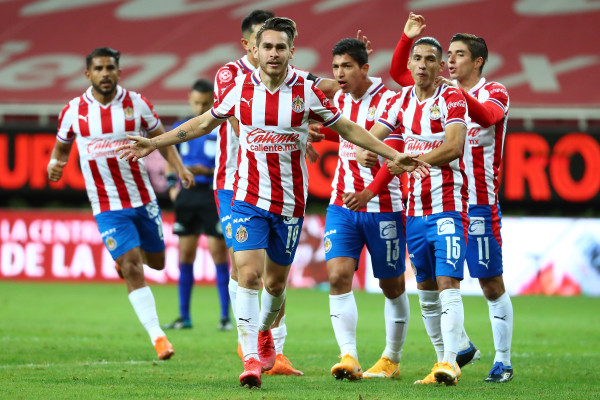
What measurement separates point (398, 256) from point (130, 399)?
90.8 inches

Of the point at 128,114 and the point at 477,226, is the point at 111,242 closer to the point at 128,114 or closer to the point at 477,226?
the point at 128,114

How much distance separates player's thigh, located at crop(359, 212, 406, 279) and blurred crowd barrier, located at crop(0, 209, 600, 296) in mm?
8682

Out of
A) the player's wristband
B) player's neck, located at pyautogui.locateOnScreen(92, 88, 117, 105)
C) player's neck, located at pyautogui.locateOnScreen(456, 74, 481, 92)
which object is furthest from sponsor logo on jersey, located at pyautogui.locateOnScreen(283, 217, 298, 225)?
the player's wristband

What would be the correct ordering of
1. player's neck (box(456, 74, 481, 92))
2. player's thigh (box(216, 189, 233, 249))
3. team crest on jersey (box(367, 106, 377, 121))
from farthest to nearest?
player's thigh (box(216, 189, 233, 249)) < player's neck (box(456, 74, 481, 92)) < team crest on jersey (box(367, 106, 377, 121))

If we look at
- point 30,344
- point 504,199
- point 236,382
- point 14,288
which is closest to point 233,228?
point 236,382

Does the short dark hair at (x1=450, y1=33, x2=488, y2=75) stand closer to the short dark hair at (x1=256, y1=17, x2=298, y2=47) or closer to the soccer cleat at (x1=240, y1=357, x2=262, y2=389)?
the short dark hair at (x1=256, y1=17, x2=298, y2=47)

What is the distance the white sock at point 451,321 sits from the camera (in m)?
6.27

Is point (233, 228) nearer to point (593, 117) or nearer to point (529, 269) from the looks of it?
point (529, 269)

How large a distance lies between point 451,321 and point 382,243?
88 centimetres

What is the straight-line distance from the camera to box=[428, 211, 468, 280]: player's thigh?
6.39m

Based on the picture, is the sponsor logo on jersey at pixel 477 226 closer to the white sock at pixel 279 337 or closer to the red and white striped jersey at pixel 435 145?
the red and white striped jersey at pixel 435 145

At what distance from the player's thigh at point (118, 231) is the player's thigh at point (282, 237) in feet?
6.08

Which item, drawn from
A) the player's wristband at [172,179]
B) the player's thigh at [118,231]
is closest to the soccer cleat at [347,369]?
the player's thigh at [118,231]

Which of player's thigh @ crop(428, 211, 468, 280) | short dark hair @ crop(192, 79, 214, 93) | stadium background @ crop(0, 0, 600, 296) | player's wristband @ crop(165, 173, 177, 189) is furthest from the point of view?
stadium background @ crop(0, 0, 600, 296)
